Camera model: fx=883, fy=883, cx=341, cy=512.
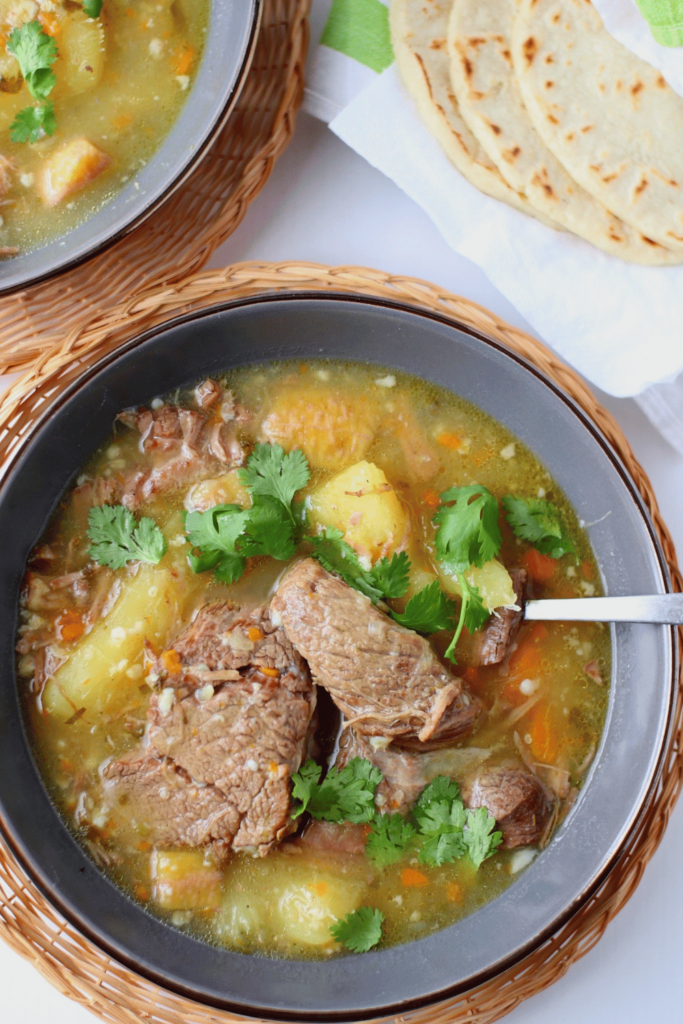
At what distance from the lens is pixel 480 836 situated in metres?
2.97

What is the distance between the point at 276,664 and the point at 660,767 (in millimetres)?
1311

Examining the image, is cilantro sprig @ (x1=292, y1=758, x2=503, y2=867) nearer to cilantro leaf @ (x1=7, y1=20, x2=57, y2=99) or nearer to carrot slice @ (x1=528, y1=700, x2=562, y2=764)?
carrot slice @ (x1=528, y1=700, x2=562, y2=764)

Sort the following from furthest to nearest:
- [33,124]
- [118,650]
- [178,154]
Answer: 1. [33,124]
2. [178,154]
3. [118,650]

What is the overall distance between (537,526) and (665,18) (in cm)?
176

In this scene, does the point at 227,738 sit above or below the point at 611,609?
above

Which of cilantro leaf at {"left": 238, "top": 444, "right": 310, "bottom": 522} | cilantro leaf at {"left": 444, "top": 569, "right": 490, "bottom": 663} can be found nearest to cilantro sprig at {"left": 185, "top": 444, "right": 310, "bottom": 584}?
cilantro leaf at {"left": 238, "top": 444, "right": 310, "bottom": 522}

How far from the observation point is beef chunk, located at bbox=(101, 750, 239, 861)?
302 centimetres

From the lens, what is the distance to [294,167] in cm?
358

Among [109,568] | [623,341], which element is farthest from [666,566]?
[109,568]

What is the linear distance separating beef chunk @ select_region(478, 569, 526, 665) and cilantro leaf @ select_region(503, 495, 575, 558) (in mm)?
124

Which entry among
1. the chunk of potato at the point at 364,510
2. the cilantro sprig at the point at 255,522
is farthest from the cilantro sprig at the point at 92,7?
the chunk of potato at the point at 364,510

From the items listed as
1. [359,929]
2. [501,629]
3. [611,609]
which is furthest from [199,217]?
[359,929]

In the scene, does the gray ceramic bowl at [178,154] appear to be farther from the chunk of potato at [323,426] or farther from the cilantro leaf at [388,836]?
the cilantro leaf at [388,836]

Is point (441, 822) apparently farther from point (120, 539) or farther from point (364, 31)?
point (364, 31)
